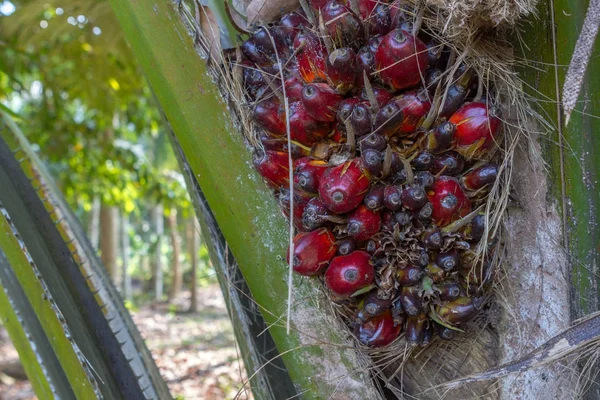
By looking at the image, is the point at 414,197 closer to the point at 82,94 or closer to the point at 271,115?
the point at 271,115

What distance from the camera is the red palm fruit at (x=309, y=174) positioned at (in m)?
0.85

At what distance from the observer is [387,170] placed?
797 millimetres

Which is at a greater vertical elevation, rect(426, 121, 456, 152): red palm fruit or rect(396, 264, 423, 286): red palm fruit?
rect(426, 121, 456, 152): red palm fruit

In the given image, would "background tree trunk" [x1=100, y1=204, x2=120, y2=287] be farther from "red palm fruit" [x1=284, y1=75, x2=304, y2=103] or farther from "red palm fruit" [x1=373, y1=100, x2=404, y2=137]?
"red palm fruit" [x1=373, y1=100, x2=404, y2=137]

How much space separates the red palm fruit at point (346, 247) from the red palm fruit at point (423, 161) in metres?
0.15

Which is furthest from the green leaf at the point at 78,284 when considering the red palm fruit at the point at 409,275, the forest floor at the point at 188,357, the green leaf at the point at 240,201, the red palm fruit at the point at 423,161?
the forest floor at the point at 188,357

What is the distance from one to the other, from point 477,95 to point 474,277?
275mm

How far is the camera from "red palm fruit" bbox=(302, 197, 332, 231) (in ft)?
2.75

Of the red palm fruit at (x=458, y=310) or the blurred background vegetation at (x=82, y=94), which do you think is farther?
the blurred background vegetation at (x=82, y=94)

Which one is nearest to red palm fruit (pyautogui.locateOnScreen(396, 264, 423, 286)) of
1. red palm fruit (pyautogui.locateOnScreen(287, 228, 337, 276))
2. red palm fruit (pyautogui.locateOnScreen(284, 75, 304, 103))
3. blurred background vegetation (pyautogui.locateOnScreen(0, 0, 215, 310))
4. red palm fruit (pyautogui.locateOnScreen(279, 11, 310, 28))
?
red palm fruit (pyautogui.locateOnScreen(287, 228, 337, 276))

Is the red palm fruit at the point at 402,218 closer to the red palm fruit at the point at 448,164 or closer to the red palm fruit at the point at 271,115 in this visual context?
the red palm fruit at the point at 448,164

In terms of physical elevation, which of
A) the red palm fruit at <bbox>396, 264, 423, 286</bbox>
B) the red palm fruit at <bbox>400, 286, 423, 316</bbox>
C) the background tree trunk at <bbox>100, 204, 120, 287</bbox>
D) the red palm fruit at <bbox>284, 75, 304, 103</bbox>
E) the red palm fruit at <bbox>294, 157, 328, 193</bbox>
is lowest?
the background tree trunk at <bbox>100, 204, 120, 287</bbox>

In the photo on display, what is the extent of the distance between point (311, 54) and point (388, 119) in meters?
0.17

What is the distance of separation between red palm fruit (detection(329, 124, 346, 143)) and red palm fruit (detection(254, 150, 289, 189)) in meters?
0.08
